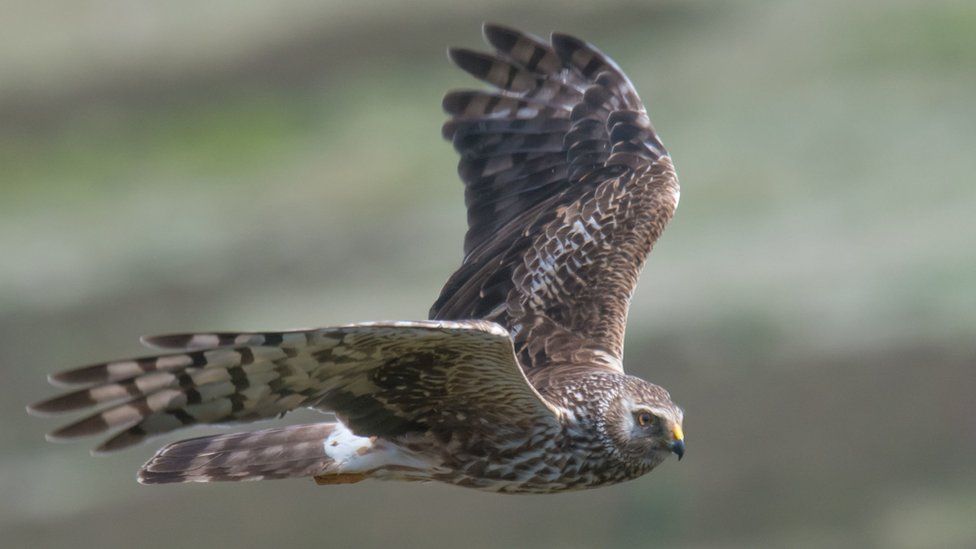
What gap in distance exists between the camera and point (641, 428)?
27.0 feet

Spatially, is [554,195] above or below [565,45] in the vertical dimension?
below

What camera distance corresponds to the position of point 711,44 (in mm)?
24625

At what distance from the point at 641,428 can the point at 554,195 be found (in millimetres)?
1796

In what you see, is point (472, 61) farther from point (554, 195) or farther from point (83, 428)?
point (83, 428)

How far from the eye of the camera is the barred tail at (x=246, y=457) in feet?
26.3

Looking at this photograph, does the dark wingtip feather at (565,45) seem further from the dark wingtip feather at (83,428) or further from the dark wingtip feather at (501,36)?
the dark wingtip feather at (83,428)

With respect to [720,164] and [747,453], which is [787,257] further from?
[747,453]

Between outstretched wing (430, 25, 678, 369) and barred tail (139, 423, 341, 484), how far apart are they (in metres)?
1.08

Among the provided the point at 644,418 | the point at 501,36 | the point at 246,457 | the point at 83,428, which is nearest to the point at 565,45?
the point at 501,36

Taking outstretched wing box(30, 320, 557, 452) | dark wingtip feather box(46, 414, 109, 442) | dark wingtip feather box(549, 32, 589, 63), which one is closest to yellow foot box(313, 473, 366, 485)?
outstretched wing box(30, 320, 557, 452)

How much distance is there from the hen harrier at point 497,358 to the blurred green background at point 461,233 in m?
5.05

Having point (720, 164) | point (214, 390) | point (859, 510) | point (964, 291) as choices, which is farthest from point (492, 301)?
point (720, 164)

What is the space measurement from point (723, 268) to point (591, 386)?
34.3 ft

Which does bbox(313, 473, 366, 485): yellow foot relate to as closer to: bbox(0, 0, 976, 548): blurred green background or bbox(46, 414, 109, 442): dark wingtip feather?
bbox(46, 414, 109, 442): dark wingtip feather
